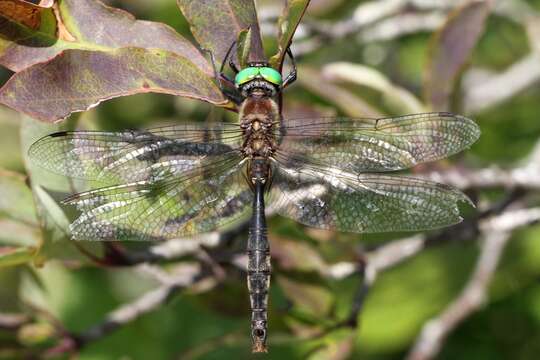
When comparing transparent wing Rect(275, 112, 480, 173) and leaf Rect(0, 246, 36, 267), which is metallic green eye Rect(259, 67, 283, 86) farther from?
leaf Rect(0, 246, 36, 267)

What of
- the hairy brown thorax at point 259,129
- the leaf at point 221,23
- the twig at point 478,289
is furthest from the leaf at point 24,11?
the twig at point 478,289

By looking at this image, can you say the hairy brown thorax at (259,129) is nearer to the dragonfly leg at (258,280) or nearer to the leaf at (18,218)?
the dragonfly leg at (258,280)

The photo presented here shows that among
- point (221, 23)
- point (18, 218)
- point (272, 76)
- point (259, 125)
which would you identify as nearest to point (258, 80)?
point (272, 76)

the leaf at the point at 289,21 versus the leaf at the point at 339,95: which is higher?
the leaf at the point at 339,95

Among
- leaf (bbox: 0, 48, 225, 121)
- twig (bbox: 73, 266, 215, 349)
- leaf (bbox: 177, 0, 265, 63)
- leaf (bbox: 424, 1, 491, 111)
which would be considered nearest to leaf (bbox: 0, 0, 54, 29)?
leaf (bbox: 0, 48, 225, 121)

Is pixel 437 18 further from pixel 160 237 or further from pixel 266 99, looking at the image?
pixel 160 237
